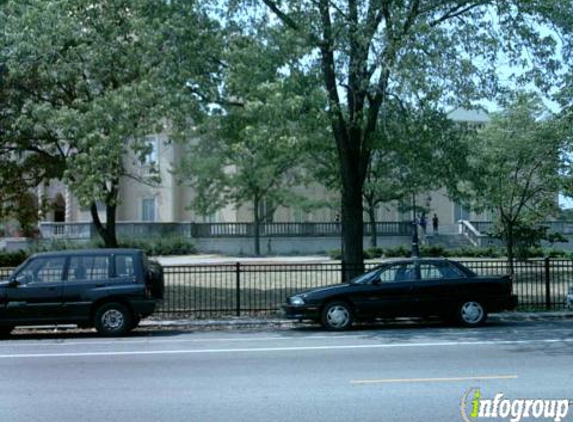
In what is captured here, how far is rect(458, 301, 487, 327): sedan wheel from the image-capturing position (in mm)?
14977

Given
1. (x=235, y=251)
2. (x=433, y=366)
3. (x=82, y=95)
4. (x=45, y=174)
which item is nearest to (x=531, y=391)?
(x=433, y=366)

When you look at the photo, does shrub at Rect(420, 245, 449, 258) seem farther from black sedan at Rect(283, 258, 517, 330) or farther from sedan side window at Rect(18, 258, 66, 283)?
sedan side window at Rect(18, 258, 66, 283)

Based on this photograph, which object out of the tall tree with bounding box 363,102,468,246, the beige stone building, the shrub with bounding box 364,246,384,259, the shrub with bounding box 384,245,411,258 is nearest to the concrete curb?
the tall tree with bounding box 363,102,468,246

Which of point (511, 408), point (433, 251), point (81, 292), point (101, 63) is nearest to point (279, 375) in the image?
point (511, 408)

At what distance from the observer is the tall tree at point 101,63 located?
15750mm

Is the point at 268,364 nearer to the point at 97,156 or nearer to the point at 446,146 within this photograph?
the point at 97,156

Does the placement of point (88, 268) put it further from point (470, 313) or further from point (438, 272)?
point (470, 313)

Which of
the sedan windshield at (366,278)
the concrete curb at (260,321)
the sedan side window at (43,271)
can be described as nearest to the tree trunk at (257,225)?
the concrete curb at (260,321)

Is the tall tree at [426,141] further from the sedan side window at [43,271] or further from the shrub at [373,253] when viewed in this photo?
the shrub at [373,253]

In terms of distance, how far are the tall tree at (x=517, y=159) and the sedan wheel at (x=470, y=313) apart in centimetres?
822

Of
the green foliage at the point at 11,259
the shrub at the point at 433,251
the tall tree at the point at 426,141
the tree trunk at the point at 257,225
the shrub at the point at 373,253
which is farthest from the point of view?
the tree trunk at the point at 257,225

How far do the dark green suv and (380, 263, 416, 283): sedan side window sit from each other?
4.72 metres

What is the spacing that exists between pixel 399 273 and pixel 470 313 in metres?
1.66

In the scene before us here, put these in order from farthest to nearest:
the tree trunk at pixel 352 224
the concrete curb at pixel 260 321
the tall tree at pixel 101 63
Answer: the tree trunk at pixel 352 224
the concrete curb at pixel 260 321
the tall tree at pixel 101 63
